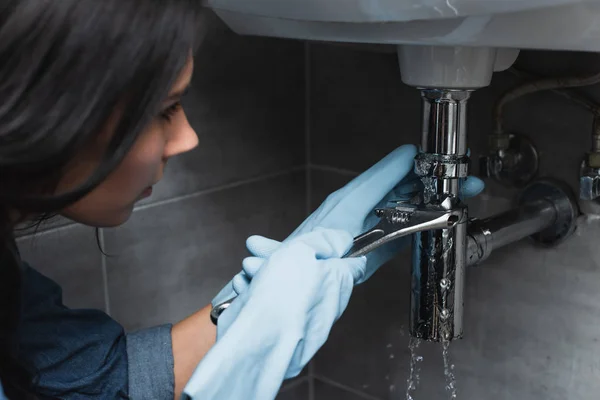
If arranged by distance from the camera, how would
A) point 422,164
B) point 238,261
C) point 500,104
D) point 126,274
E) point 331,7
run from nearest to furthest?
point 331,7
point 422,164
point 500,104
point 126,274
point 238,261

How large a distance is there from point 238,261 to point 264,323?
50 cm

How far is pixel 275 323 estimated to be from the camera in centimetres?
66

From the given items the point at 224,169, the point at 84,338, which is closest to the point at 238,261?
the point at 224,169

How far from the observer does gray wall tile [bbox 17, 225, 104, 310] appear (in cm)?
92

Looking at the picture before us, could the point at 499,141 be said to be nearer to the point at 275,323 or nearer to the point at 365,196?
the point at 365,196

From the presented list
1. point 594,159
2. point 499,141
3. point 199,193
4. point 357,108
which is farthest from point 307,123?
point 594,159

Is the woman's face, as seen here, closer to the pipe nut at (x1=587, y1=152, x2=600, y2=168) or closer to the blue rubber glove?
the blue rubber glove

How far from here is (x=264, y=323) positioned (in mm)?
654

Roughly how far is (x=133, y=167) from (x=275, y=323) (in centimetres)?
17

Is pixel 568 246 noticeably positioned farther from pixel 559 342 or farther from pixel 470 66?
pixel 470 66

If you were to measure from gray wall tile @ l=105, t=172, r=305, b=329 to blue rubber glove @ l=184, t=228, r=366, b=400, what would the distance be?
359mm

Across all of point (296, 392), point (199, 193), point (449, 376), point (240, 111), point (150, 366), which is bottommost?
point (296, 392)

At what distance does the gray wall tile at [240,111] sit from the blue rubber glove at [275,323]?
385 millimetres

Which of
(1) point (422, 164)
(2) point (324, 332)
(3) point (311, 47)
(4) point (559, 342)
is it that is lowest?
(4) point (559, 342)
